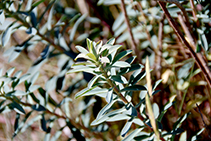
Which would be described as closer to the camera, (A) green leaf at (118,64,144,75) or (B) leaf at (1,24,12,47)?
(A) green leaf at (118,64,144,75)

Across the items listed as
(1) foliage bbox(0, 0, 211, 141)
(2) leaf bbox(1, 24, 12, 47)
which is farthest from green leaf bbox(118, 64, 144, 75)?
(2) leaf bbox(1, 24, 12, 47)

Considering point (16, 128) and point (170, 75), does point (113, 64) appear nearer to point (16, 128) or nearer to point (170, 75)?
point (16, 128)

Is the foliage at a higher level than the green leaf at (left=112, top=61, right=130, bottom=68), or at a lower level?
lower

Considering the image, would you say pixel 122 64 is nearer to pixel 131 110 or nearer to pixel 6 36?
pixel 131 110

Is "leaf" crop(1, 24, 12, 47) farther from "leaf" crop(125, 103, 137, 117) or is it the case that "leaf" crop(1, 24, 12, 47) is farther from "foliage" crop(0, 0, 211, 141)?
"leaf" crop(125, 103, 137, 117)

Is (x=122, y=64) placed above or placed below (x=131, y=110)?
above

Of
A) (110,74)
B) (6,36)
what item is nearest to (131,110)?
(110,74)

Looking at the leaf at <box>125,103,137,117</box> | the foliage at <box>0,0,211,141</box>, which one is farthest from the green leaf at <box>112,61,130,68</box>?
the leaf at <box>125,103,137,117</box>

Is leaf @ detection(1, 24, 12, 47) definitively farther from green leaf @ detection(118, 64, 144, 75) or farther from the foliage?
green leaf @ detection(118, 64, 144, 75)

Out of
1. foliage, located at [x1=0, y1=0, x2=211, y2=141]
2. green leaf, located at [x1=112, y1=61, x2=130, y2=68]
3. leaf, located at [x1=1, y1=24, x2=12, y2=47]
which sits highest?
leaf, located at [x1=1, y1=24, x2=12, y2=47]
